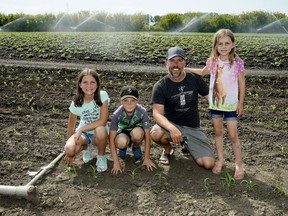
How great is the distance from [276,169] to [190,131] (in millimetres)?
1045

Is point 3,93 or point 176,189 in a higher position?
point 3,93

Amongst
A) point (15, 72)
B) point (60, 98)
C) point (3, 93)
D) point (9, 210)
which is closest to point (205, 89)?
point (9, 210)

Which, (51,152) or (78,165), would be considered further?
(51,152)

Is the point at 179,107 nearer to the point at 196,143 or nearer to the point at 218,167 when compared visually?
the point at 196,143

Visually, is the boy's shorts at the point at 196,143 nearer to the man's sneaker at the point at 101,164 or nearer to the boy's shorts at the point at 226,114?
the boy's shorts at the point at 226,114

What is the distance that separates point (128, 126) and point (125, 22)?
2340 inches

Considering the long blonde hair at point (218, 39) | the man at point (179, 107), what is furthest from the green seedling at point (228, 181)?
the long blonde hair at point (218, 39)

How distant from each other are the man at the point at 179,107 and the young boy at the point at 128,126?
182 mm

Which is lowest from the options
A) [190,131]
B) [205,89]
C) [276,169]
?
[276,169]

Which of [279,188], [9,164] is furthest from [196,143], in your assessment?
[9,164]

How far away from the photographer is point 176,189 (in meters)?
3.55

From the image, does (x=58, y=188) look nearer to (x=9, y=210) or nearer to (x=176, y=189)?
(x=9, y=210)

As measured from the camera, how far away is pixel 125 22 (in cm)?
6150

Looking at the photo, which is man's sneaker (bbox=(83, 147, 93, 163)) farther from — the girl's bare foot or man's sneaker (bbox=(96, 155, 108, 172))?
the girl's bare foot
